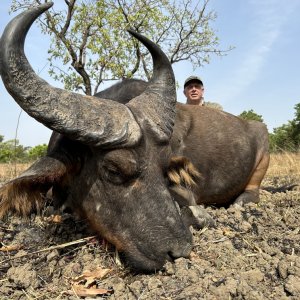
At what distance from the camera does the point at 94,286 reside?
2.82m

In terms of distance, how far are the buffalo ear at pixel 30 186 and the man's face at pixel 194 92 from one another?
24.0 feet

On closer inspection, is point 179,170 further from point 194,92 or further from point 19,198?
point 194,92

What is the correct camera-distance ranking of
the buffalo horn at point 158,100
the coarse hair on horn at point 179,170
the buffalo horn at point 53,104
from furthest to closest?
1. the coarse hair on horn at point 179,170
2. the buffalo horn at point 158,100
3. the buffalo horn at point 53,104

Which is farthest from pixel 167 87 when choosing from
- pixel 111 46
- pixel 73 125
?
pixel 111 46

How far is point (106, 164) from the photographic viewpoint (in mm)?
3236

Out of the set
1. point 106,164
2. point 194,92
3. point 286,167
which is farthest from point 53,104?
point 286,167

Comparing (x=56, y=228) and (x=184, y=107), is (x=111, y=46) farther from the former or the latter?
(x=56, y=228)

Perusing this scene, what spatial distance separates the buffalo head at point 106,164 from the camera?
118 inches

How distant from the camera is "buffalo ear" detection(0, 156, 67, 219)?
10.9 feet

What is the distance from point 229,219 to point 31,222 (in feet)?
7.10

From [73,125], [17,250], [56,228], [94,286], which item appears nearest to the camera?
[94,286]

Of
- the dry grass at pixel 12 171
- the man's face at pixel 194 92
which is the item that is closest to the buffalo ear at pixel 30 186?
the dry grass at pixel 12 171

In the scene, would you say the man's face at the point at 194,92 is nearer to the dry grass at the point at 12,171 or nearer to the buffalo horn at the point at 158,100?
the dry grass at the point at 12,171

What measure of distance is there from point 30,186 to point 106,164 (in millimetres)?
757
